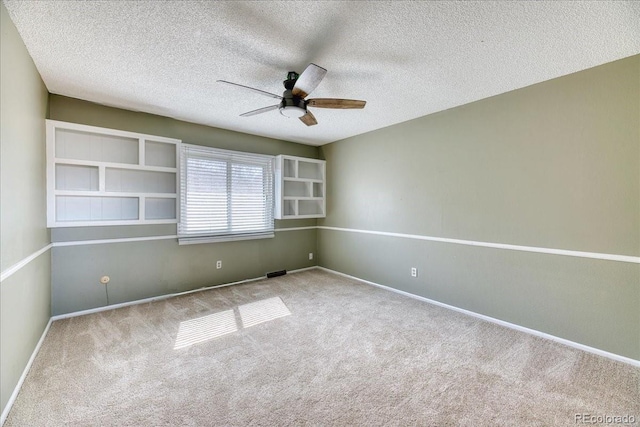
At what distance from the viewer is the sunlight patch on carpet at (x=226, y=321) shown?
2709 mm

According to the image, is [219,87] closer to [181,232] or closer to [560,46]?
[181,232]

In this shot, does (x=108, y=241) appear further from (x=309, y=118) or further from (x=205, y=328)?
(x=309, y=118)

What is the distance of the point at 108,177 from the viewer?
3.34 m

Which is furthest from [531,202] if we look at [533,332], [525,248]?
[533,332]

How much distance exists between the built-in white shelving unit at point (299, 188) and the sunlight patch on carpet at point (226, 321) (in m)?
1.69

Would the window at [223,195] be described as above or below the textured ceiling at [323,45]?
below

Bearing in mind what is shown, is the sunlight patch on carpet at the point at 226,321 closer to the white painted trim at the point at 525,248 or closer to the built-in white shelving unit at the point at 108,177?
the built-in white shelving unit at the point at 108,177

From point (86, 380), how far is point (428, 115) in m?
4.46

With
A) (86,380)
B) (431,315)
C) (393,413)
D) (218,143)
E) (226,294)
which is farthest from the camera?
(218,143)

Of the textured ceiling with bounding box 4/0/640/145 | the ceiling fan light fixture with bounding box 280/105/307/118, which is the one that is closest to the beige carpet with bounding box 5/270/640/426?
the ceiling fan light fixture with bounding box 280/105/307/118

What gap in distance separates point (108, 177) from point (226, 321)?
2300 mm

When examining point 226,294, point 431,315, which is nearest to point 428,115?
point 431,315

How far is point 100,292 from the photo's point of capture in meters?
3.33

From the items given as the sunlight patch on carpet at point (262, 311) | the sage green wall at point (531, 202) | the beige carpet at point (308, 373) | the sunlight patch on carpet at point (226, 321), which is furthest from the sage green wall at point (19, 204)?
the sage green wall at point (531, 202)
